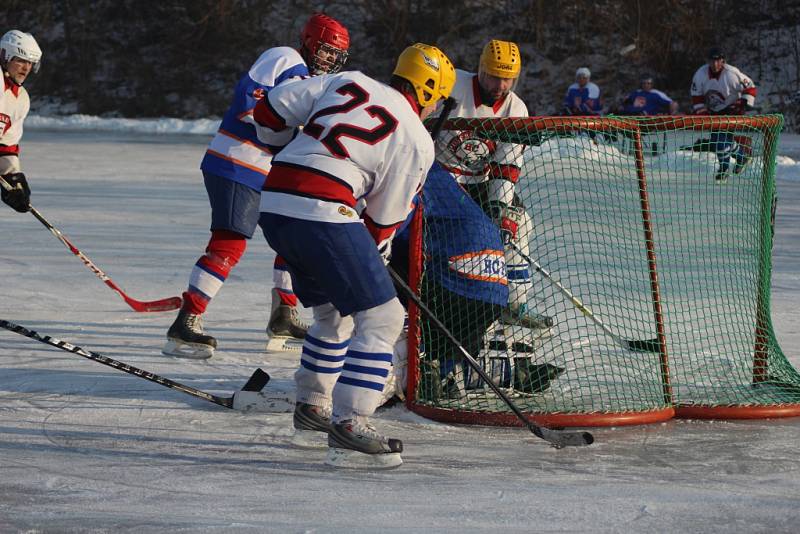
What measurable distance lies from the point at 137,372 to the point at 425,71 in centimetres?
120

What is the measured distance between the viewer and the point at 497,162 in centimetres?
363

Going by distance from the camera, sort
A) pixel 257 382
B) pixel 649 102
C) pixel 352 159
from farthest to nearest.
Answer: pixel 649 102, pixel 257 382, pixel 352 159

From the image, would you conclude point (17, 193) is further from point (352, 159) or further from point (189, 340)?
point (352, 159)

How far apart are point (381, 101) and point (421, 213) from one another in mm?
626

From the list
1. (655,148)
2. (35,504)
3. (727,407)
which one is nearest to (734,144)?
(655,148)

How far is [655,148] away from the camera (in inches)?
156

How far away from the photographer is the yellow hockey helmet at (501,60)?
13.5ft

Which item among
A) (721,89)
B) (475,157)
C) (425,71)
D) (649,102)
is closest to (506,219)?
(475,157)

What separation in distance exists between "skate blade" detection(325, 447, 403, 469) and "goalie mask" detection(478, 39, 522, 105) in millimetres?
1828

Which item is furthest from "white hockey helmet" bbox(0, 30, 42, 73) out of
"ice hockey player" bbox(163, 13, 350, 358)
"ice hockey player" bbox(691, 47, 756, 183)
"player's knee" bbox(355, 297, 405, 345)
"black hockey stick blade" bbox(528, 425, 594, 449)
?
"ice hockey player" bbox(691, 47, 756, 183)

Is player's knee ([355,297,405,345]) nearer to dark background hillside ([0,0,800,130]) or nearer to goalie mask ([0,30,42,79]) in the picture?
goalie mask ([0,30,42,79])

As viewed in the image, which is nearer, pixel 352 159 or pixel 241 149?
pixel 352 159

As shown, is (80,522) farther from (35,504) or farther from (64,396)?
(64,396)

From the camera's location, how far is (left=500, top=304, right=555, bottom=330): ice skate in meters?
3.50
